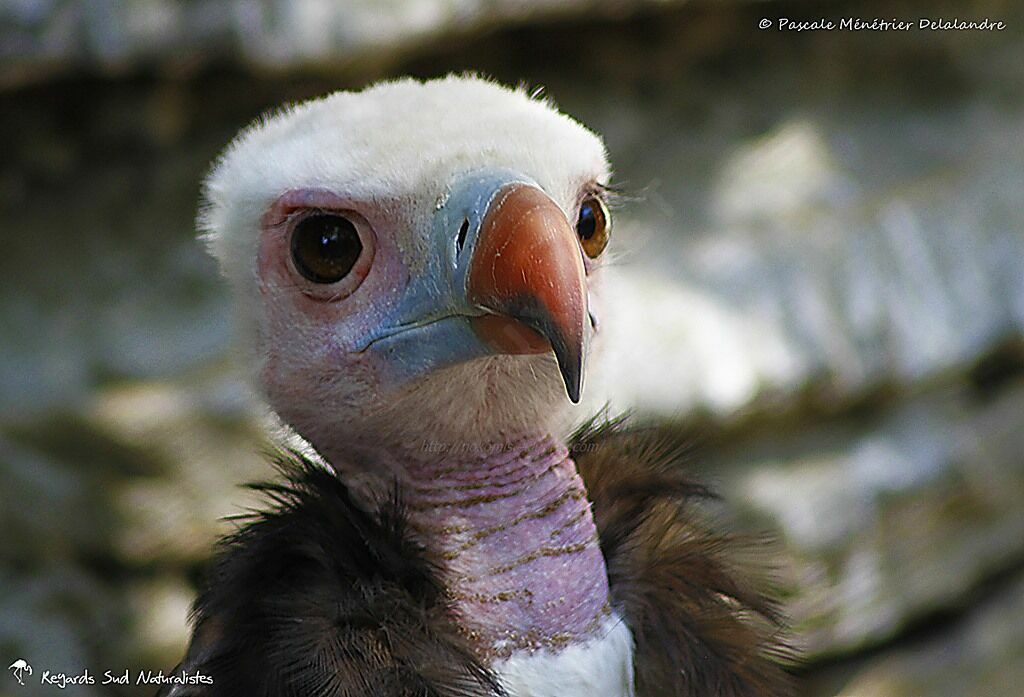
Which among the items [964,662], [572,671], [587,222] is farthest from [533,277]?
[964,662]

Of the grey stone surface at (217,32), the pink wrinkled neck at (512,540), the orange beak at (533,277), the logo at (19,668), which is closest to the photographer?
the orange beak at (533,277)

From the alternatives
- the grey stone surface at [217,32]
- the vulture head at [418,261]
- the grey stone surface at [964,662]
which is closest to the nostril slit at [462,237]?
the vulture head at [418,261]

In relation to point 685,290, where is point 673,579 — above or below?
below

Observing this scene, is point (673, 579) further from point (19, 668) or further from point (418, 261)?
point (19, 668)

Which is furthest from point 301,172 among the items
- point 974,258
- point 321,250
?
point 974,258

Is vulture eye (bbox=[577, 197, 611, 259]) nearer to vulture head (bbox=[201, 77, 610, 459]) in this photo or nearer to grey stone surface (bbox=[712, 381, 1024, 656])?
vulture head (bbox=[201, 77, 610, 459])

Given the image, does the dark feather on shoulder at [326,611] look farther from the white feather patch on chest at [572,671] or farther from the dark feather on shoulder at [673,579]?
the dark feather on shoulder at [673,579]

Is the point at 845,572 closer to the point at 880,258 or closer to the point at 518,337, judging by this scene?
the point at 880,258

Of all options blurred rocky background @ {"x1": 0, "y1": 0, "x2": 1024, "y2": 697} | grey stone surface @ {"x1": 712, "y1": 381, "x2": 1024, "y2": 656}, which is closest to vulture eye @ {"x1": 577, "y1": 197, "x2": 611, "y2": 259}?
blurred rocky background @ {"x1": 0, "y1": 0, "x2": 1024, "y2": 697}
